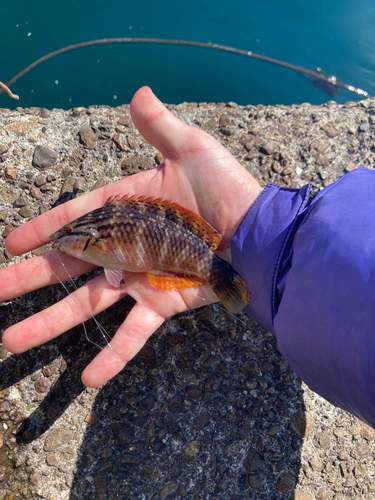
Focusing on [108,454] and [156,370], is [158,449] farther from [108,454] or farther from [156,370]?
[156,370]

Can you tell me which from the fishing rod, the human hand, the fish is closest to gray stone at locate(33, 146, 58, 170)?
the human hand

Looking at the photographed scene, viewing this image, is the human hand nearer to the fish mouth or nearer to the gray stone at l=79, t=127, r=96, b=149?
the fish mouth

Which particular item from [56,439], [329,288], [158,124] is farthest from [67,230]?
[329,288]

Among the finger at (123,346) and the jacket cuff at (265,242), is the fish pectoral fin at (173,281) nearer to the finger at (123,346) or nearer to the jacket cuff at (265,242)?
the finger at (123,346)

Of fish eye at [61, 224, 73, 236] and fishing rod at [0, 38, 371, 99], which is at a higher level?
fishing rod at [0, 38, 371, 99]

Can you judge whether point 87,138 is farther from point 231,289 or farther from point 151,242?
point 231,289

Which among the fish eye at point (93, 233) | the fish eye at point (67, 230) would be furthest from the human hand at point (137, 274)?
the fish eye at point (93, 233)
